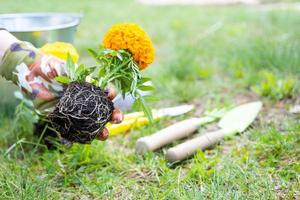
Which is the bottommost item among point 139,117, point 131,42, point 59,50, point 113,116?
point 139,117

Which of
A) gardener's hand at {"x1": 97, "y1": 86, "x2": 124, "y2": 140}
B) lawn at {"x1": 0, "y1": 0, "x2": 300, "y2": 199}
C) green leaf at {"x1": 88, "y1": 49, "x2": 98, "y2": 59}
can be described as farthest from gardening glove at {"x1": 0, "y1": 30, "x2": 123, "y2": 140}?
lawn at {"x1": 0, "y1": 0, "x2": 300, "y2": 199}

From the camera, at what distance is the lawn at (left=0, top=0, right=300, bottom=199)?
68.1 inches

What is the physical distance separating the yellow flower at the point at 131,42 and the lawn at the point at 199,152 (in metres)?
0.21

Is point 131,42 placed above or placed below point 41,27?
above

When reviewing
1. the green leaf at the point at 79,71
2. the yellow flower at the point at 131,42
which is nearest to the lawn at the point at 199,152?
the yellow flower at the point at 131,42

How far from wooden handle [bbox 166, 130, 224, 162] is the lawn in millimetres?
36

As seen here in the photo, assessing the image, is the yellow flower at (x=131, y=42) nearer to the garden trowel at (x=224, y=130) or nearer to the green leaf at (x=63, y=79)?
the green leaf at (x=63, y=79)

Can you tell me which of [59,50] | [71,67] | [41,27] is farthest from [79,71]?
[41,27]

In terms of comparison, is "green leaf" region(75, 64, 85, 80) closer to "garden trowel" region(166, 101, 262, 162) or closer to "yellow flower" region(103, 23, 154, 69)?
"yellow flower" region(103, 23, 154, 69)

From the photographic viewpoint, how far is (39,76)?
1688 millimetres

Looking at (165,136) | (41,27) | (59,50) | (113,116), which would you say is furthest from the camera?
(41,27)

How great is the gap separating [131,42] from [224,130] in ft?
2.63

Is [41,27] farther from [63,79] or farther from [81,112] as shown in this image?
[81,112]

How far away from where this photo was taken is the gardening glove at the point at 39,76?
5.51 feet
